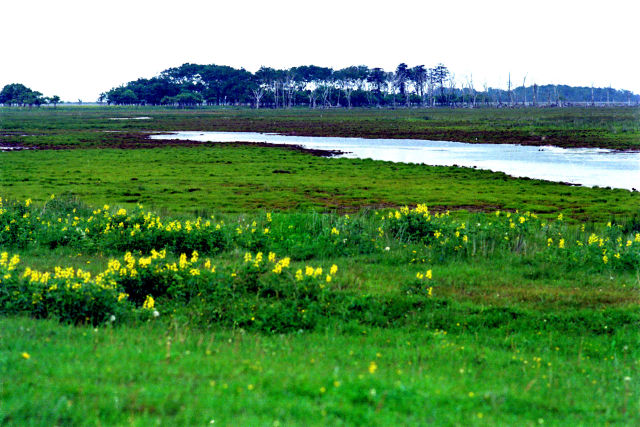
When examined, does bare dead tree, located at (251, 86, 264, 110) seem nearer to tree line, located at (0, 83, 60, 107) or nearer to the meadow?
tree line, located at (0, 83, 60, 107)

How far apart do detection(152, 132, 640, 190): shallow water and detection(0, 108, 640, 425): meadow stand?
16.1m

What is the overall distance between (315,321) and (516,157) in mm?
39416

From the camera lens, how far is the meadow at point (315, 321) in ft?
18.9

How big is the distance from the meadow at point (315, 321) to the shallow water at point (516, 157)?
16057 millimetres

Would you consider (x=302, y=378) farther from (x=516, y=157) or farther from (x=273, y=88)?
(x=273, y=88)

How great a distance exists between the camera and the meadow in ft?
18.9

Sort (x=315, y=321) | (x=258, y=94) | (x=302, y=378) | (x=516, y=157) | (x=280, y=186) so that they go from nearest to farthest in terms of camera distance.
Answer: (x=302, y=378)
(x=315, y=321)
(x=280, y=186)
(x=516, y=157)
(x=258, y=94)

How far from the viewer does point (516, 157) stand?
4569 centimetres

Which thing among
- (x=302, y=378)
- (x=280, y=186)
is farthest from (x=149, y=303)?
(x=280, y=186)

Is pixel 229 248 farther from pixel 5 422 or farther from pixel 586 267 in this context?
pixel 5 422

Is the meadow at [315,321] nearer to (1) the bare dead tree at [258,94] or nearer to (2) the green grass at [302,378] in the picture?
(2) the green grass at [302,378]

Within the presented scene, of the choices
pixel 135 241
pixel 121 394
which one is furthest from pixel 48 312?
pixel 135 241

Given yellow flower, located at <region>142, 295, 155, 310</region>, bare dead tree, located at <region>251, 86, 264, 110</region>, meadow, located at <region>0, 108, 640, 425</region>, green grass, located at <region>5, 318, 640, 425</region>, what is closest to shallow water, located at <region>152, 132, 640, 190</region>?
meadow, located at <region>0, 108, 640, 425</region>

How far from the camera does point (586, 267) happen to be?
1280 cm
